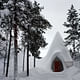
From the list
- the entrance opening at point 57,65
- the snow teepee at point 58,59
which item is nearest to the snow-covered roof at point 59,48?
the snow teepee at point 58,59

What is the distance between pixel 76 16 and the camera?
29828 mm

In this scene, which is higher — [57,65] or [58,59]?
[58,59]

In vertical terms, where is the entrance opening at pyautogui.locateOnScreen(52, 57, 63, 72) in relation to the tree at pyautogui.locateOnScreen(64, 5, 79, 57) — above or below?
below

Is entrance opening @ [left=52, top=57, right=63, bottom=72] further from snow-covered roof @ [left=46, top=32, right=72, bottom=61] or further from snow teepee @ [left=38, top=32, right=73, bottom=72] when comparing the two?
snow-covered roof @ [left=46, top=32, right=72, bottom=61]

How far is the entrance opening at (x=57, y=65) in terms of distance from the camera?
30345 mm

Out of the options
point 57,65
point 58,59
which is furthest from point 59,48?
point 57,65

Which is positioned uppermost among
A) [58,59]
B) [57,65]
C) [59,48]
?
[59,48]

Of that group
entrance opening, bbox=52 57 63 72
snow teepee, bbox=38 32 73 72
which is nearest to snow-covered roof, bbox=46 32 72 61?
snow teepee, bbox=38 32 73 72

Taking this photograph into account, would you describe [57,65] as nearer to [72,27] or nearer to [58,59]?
[58,59]

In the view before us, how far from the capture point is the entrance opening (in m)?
30.3

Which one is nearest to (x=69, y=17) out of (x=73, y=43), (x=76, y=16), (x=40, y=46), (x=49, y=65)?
(x=76, y=16)

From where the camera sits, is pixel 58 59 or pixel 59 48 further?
pixel 59 48

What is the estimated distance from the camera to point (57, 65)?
30.4 meters

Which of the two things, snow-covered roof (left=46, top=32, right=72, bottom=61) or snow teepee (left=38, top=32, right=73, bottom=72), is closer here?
snow teepee (left=38, top=32, right=73, bottom=72)
